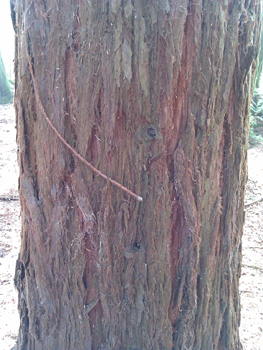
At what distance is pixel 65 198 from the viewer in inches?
55.6

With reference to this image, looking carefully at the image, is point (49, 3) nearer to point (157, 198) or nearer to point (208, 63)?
point (208, 63)

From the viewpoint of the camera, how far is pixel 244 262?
326 centimetres

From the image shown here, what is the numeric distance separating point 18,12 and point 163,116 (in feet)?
2.59

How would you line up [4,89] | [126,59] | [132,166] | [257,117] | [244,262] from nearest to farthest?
[126,59], [132,166], [244,262], [257,117], [4,89]

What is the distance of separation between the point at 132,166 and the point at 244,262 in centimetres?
243

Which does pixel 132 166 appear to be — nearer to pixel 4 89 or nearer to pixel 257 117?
pixel 257 117

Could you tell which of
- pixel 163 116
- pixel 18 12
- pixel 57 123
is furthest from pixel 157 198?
pixel 18 12

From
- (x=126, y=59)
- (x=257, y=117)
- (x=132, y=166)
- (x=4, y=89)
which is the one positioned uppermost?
(x=4, y=89)

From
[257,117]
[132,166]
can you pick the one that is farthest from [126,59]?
[257,117]

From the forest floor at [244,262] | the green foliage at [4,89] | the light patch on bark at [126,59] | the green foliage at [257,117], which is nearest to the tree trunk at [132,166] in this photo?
the light patch on bark at [126,59]

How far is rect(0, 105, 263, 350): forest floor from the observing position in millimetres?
2135

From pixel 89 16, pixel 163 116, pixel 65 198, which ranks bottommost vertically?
pixel 65 198

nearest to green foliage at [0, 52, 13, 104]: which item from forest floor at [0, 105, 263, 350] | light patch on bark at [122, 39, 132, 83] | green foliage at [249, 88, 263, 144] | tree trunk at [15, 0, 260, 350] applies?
forest floor at [0, 105, 263, 350]

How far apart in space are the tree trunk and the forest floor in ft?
1.26
